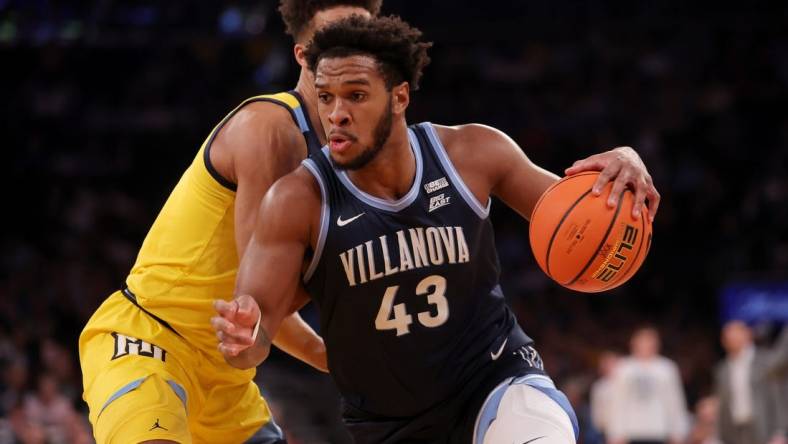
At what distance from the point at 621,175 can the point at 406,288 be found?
2.58 ft

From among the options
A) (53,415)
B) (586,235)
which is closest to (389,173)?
(586,235)

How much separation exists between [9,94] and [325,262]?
44.3ft

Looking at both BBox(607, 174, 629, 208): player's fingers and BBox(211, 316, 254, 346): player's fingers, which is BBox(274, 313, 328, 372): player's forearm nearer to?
BBox(211, 316, 254, 346): player's fingers

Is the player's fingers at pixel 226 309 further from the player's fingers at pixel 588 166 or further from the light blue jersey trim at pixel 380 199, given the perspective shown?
the player's fingers at pixel 588 166

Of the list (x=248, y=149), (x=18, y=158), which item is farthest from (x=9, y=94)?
(x=248, y=149)

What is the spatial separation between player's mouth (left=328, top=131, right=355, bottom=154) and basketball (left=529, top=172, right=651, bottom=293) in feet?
2.17

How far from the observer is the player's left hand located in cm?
366

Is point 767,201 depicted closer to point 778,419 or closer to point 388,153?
point 778,419

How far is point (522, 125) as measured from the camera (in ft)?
55.9

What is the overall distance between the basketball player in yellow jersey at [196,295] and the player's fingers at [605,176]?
98 cm

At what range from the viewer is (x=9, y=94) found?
1614cm

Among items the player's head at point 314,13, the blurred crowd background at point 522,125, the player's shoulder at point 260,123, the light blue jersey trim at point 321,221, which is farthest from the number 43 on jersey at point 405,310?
the blurred crowd background at point 522,125

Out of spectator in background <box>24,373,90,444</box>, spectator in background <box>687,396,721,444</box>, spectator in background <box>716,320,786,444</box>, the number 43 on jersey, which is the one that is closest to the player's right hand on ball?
the number 43 on jersey

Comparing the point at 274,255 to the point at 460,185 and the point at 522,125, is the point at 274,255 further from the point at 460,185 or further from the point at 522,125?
the point at 522,125
